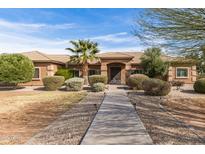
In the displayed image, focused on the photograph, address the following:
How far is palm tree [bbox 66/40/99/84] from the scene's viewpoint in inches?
1431

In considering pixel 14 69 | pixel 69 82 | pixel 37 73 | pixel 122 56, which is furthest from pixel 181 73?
pixel 14 69

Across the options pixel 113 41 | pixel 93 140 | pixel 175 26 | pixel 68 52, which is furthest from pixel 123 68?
pixel 93 140

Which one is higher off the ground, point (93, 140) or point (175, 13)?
point (175, 13)

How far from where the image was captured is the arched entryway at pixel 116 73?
36781mm

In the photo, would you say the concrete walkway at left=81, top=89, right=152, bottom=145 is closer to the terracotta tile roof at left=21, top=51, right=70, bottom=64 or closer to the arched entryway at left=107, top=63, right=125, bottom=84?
the terracotta tile roof at left=21, top=51, right=70, bottom=64

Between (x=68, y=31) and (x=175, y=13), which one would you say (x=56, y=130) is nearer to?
(x=175, y=13)

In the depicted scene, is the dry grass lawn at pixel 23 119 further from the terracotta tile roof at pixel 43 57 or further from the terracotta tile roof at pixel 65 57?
the terracotta tile roof at pixel 65 57

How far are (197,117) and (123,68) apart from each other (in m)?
20.6

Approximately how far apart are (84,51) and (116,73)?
4.22 m

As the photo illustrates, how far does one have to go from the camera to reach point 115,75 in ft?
123

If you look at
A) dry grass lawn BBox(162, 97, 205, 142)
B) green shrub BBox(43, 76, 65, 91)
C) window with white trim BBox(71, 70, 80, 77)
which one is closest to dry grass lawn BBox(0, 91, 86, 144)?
dry grass lawn BBox(162, 97, 205, 142)

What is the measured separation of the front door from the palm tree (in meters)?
2.37

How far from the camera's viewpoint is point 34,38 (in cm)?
3544

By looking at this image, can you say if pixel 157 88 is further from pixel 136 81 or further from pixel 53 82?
pixel 53 82
